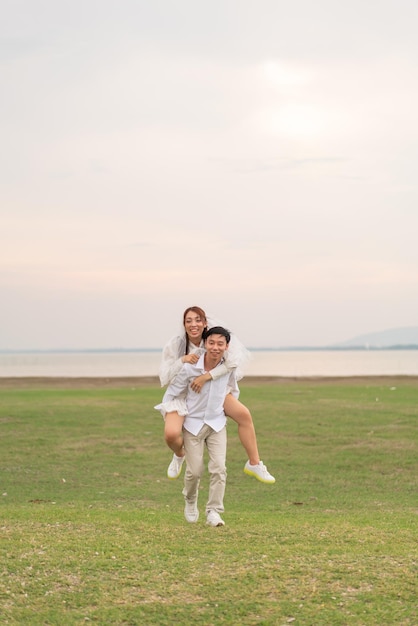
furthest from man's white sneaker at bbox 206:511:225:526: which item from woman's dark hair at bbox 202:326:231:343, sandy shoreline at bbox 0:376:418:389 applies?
sandy shoreline at bbox 0:376:418:389

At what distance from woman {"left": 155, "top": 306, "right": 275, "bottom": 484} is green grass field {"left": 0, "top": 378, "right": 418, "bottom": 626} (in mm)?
886

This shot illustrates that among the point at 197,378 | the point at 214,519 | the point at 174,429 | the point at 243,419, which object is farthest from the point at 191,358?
the point at 214,519

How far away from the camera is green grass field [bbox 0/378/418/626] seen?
5918 mm

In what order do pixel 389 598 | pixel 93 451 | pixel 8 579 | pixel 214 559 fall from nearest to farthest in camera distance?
1. pixel 389 598
2. pixel 8 579
3. pixel 214 559
4. pixel 93 451

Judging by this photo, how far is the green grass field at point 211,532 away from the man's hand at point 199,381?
1.46 metres

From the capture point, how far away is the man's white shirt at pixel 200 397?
8469 mm

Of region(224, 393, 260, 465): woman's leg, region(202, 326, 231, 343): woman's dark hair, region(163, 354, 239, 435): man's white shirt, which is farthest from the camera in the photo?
region(224, 393, 260, 465): woman's leg

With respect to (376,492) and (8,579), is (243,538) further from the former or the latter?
(376,492)

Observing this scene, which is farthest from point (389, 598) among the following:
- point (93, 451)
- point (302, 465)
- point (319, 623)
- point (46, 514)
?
point (93, 451)

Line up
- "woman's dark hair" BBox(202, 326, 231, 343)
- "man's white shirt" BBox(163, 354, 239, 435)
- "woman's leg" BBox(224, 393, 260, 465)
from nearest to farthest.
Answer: "woman's dark hair" BBox(202, 326, 231, 343) < "man's white shirt" BBox(163, 354, 239, 435) < "woman's leg" BBox(224, 393, 260, 465)

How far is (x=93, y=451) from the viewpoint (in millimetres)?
17625

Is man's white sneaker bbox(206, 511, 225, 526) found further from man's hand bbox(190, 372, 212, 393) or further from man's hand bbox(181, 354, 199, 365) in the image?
man's hand bbox(181, 354, 199, 365)

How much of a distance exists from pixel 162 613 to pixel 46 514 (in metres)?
4.13

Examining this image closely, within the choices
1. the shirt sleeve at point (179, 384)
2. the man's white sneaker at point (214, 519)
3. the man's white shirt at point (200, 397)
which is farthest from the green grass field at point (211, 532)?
the shirt sleeve at point (179, 384)
